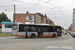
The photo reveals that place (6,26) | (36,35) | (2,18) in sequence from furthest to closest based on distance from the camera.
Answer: (2,18), (6,26), (36,35)

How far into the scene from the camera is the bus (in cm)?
2595

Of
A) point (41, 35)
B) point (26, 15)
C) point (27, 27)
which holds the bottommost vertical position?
point (41, 35)

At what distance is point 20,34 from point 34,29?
3261 mm

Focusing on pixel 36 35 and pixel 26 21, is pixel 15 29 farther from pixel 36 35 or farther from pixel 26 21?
pixel 26 21

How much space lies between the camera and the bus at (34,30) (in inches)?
1022

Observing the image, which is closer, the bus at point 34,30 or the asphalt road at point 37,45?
the asphalt road at point 37,45

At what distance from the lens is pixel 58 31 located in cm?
2973

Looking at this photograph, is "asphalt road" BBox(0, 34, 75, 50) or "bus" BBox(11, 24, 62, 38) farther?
"bus" BBox(11, 24, 62, 38)

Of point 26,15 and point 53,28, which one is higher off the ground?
point 26,15

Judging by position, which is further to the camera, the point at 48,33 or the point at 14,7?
the point at 14,7

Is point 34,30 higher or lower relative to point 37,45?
higher

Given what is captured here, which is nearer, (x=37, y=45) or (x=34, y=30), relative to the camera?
(x=37, y=45)

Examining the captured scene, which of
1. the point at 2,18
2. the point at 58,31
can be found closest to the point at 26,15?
the point at 2,18

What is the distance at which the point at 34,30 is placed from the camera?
2733 centimetres
